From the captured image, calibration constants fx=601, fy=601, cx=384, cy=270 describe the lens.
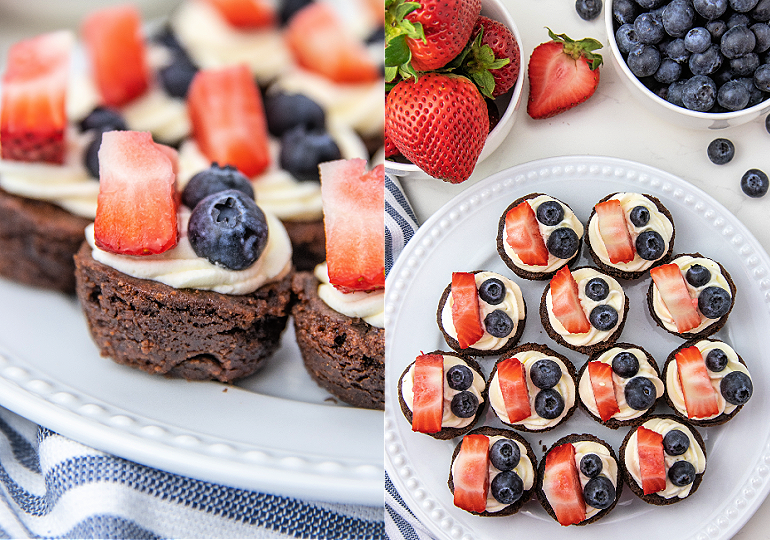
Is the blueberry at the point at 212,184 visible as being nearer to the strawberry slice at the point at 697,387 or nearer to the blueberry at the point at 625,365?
the blueberry at the point at 625,365

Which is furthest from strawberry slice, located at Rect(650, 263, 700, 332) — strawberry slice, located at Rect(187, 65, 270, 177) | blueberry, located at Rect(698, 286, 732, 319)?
strawberry slice, located at Rect(187, 65, 270, 177)

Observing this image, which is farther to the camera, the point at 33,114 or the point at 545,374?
the point at 545,374

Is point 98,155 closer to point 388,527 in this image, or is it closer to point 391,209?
point 391,209

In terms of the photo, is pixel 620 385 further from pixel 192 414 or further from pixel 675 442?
pixel 192 414

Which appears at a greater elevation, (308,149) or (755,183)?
(755,183)

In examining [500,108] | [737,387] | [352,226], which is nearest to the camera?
[352,226]

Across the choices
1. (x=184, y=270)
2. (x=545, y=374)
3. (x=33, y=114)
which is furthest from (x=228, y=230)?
(x=545, y=374)

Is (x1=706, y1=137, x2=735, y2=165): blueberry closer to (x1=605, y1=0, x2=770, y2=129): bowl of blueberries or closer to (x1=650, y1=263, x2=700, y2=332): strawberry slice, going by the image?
(x1=605, y1=0, x2=770, y2=129): bowl of blueberries
